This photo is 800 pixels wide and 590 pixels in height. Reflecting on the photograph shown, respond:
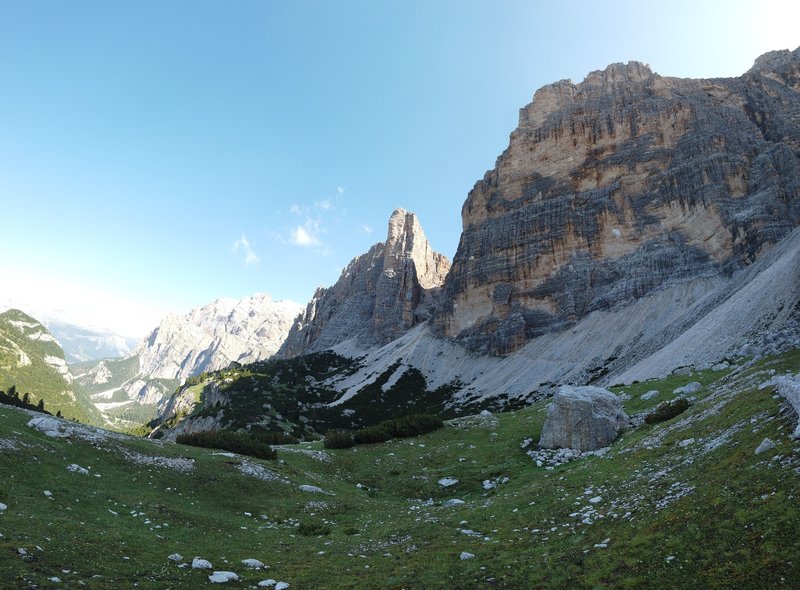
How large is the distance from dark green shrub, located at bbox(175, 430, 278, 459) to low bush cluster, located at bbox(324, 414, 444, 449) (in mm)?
6961

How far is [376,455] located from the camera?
3625 cm

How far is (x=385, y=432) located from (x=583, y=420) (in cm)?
1737

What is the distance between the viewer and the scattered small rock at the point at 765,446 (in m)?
13.5

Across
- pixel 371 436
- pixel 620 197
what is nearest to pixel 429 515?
pixel 371 436

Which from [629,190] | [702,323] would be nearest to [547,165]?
[629,190]

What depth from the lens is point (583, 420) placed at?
30.2m

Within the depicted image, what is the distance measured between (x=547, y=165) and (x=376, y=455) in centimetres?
13472

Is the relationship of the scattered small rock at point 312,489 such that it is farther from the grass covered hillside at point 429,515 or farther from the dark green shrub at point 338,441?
the dark green shrub at point 338,441

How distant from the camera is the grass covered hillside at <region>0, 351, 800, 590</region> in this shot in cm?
1098

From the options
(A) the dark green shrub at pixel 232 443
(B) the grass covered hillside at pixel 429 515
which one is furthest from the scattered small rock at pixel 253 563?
(A) the dark green shrub at pixel 232 443

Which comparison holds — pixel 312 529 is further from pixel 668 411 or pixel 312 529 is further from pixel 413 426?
pixel 668 411

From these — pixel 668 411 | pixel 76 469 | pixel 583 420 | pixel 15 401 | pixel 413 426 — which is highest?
pixel 668 411

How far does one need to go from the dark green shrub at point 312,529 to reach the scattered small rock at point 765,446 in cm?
1613

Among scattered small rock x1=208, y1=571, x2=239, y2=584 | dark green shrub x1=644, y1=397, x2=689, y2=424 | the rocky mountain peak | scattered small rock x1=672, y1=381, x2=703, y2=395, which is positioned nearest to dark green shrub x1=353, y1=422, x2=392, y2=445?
dark green shrub x1=644, y1=397, x2=689, y2=424
